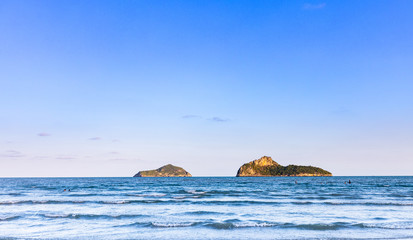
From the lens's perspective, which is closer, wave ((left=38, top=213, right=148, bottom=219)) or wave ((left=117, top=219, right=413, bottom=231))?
wave ((left=117, top=219, right=413, bottom=231))

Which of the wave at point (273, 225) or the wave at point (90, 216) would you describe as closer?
the wave at point (273, 225)

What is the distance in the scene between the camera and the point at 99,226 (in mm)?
22781

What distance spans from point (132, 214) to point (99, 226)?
635 cm

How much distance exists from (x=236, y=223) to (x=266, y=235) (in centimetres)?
448

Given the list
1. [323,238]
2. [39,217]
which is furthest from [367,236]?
[39,217]

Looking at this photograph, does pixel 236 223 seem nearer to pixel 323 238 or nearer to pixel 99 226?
pixel 323 238

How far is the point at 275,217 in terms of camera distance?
2684 centimetres

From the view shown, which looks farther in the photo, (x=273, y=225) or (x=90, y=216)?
(x=90, y=216)

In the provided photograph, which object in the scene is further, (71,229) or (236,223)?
(236,223)

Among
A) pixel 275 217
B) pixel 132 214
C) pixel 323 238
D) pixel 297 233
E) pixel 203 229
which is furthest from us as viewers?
pixel 132 214

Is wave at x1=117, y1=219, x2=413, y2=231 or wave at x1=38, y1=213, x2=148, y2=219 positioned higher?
wave at x1=117, y1=219, x2=413, y2=231

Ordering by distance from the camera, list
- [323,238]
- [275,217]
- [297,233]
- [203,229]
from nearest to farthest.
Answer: [323,238] < [297,233] < [203,229] < [275,217]

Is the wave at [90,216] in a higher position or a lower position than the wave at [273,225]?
lower

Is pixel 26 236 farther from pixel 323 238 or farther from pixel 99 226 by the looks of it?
pixel 323 238
